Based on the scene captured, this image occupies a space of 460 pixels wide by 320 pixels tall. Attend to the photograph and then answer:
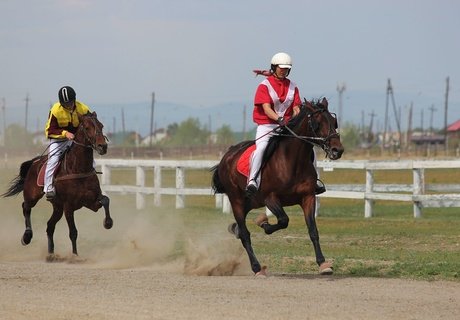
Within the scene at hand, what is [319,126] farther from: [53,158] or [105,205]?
[53,158]

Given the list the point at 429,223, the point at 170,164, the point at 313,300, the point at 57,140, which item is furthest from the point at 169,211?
the point at 313,300

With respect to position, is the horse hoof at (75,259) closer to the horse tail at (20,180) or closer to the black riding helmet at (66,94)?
the horse tail at (20,180)

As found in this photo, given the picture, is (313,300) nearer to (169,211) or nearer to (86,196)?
(86,196)

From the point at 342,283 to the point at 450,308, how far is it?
2242 mm

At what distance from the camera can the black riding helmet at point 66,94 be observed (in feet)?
58.1

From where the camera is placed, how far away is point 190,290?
41.0 feet

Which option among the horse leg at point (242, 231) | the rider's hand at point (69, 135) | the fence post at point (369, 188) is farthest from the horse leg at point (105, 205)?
the fence post at point (369, 188)

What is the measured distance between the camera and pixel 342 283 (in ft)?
43.8

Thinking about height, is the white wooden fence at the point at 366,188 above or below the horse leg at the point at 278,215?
below

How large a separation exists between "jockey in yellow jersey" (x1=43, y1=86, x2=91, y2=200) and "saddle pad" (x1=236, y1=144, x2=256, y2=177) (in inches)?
149

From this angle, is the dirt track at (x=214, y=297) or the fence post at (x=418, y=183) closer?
the dirt track at (x=214, y=297)

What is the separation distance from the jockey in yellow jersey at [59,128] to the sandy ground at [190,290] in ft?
4.90

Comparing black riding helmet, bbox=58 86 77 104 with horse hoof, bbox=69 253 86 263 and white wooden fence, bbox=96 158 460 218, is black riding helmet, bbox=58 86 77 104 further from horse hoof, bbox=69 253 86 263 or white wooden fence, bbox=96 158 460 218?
white wooden fence, bbox=96 158 460 218

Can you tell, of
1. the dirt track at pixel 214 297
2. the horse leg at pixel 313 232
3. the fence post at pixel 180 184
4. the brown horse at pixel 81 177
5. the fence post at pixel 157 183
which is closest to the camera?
the dirt track at pixel 214 297
